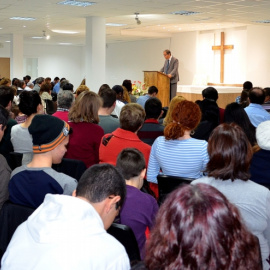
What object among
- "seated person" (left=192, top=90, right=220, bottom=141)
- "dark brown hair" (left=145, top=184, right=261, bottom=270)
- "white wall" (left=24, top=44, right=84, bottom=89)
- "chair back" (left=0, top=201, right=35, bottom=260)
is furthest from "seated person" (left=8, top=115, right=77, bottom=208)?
"white wall" (left=24, top=44, right=84, bottom=89)

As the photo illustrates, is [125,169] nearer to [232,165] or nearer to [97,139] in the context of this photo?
[232,165]

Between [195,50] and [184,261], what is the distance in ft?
55.2

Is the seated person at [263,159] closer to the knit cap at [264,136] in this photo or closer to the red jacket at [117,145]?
the knit cap at [264,136]

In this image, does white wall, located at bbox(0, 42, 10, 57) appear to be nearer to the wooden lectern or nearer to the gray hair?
the wooden lectern

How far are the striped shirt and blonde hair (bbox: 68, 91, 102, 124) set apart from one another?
883mm

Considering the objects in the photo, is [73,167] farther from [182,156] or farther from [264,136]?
[264,136]

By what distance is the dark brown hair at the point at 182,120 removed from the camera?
3.48m

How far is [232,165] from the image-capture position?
2.39 meters

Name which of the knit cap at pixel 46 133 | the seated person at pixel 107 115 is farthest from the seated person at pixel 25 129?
the knit cap at pixel 46 133

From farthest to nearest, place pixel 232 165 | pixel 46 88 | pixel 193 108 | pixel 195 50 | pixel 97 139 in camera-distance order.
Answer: pixel 195 50 → pixel 46 88 → pixel 97 139 → pixel 193 108 → pixel 232 165

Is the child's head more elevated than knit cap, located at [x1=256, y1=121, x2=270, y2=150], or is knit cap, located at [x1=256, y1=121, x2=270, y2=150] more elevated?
knit cap, located at [x1=256, y1=121, x2=270, y2=150]

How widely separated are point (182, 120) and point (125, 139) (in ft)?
1.70

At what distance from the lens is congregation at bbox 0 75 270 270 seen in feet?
3.76

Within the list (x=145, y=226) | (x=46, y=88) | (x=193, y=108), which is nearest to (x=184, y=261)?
(x=145, y=226)
